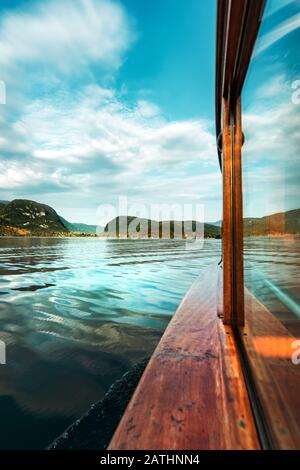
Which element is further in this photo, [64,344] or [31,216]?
[31,216]

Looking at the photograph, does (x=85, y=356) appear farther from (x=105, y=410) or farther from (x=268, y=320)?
(x=268, y=320)

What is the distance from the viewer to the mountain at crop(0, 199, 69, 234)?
149 m

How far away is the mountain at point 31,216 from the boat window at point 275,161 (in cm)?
15288

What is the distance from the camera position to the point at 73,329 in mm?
2904

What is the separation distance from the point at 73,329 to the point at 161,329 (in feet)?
3.44

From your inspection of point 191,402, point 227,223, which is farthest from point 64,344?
point 227,223

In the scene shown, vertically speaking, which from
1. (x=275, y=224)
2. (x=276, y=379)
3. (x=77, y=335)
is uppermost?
(x=275, y=224)

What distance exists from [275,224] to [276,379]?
2.26 ft

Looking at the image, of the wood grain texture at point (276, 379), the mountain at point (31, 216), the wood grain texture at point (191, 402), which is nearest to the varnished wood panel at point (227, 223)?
the wood grain texture at point (191, 402)

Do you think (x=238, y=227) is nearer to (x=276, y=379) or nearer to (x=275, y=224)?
(x=275, y=224)

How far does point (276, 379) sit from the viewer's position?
955mm

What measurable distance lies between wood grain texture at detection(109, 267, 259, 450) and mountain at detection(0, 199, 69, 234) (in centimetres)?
15302

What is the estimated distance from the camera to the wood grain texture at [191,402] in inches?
31.2

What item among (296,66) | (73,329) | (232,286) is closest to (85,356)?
(73,329)
